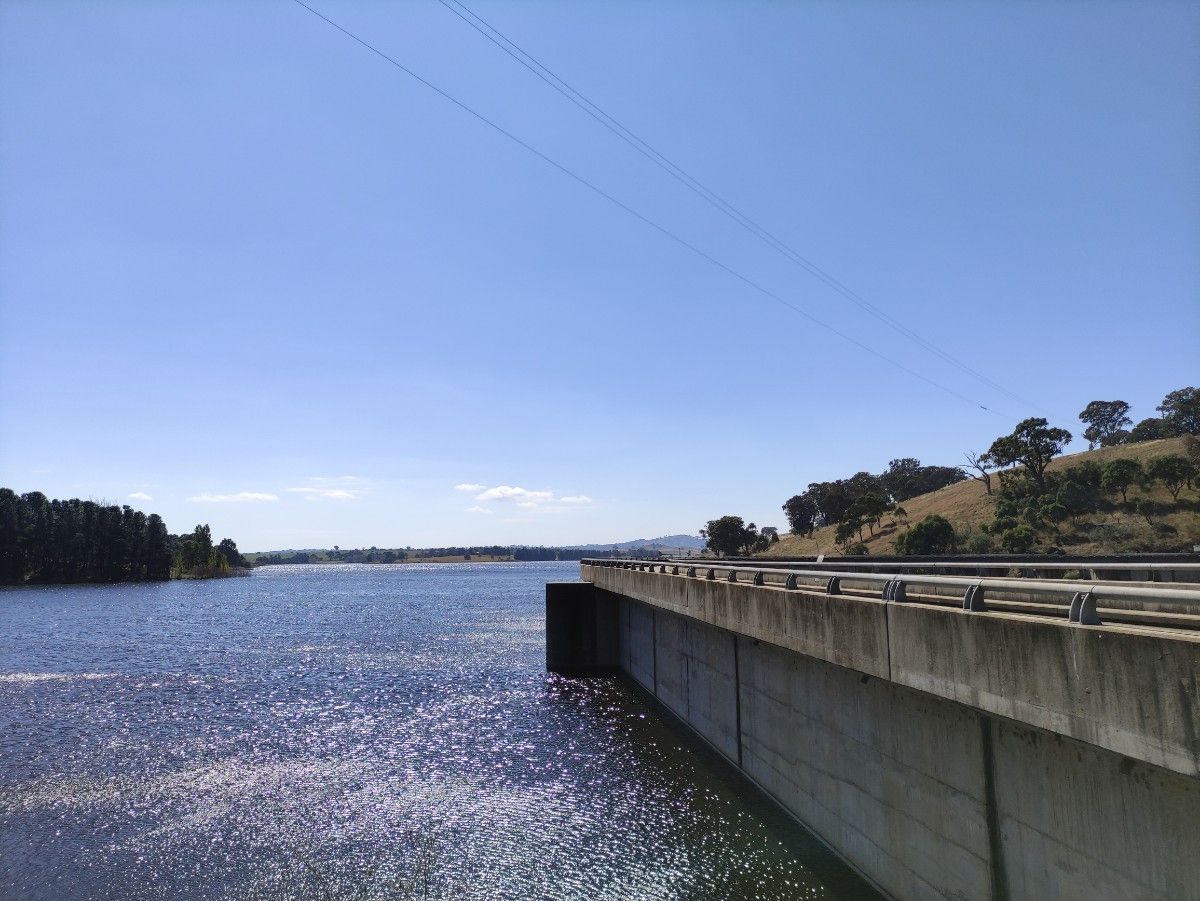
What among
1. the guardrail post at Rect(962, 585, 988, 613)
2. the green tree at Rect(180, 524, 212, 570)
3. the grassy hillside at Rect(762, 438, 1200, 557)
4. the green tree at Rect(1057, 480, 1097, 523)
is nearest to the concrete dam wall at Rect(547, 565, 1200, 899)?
the guardrail post at Rect(962, 585, 988, 613)

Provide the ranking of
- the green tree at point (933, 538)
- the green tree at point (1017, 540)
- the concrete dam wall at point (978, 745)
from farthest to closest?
1. the green tree at point (933, 538)
2. the green tree at point (1017, 540)
3. the concrete dam wall at point (978, 745)

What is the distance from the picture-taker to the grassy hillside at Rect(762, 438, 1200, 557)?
70.4 metres

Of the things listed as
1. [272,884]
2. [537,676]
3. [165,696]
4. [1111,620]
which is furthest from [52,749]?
[1111,620]

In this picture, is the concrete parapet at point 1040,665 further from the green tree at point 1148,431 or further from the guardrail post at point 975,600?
the green tree at point 1148,431

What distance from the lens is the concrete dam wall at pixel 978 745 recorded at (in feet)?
22.7

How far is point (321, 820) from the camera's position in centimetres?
1867

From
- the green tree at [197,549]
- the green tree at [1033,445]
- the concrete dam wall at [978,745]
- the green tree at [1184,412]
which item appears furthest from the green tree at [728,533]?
the green tree at [197,549]

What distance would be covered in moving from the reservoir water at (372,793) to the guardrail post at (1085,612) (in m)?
7.98

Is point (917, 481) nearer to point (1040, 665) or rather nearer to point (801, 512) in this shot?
point (801, 512)

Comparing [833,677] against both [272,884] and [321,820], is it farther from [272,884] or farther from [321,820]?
[321,820]

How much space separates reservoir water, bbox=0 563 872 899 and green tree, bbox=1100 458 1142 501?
75035 millimetres

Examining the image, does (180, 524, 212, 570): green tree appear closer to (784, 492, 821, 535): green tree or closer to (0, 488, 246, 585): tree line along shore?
(0, 488, 246, 585): tree line along shore

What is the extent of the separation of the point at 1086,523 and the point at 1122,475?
7.18 metres

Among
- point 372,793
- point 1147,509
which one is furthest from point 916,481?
point 372,793
